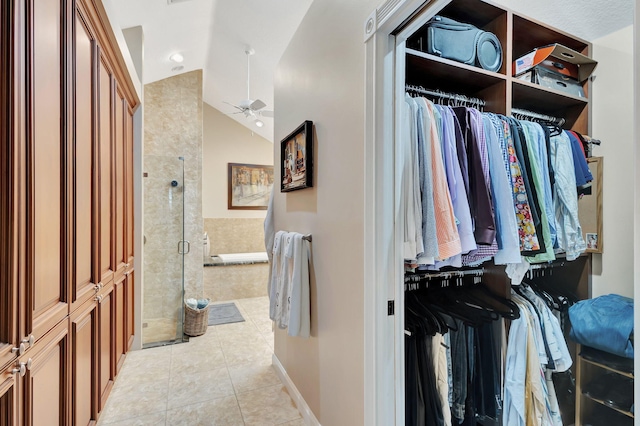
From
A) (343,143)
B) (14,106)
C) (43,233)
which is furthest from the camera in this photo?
(343,143)

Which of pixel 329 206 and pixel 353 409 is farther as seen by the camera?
pixel 329 206

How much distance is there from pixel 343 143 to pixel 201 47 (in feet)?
9.59

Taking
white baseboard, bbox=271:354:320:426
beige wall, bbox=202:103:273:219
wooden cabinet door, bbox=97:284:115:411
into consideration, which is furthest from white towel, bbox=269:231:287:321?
beige wall, bbox=202:103:273:219

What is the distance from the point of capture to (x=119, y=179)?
7.29 ft

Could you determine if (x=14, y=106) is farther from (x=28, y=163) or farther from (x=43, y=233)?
(x=43, y=233)

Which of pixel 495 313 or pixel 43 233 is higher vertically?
pixel 43 233

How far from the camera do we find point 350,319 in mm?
1373

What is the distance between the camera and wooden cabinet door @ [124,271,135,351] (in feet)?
8.29

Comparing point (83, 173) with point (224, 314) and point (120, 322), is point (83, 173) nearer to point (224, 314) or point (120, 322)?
point (120, 322)

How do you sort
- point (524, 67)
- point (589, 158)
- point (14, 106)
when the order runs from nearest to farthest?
point (14, 106)
point (524, 67)
point (589, 158)

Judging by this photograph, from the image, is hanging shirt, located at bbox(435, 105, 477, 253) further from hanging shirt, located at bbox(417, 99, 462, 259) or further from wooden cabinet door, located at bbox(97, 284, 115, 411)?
wooden cabinet door, located at bbox(97, 284, 115, 411)

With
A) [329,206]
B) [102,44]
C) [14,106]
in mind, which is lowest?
[329,206]

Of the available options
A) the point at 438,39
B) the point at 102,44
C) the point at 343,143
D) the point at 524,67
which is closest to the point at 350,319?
the point at 343,143

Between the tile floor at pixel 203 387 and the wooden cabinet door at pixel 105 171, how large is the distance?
2.83ft
